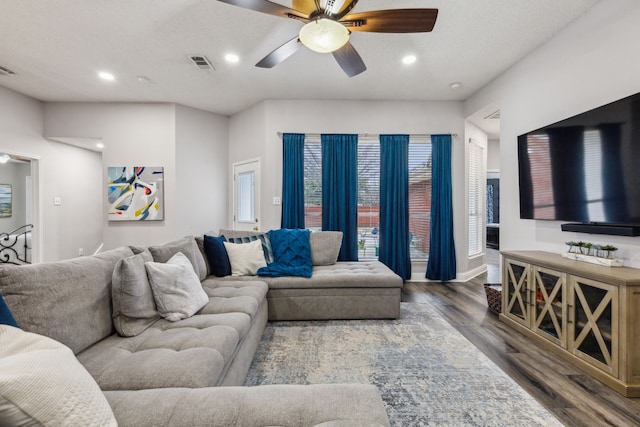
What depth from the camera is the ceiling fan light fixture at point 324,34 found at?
1880 millimetres

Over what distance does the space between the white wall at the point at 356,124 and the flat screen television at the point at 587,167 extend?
1.45 metres

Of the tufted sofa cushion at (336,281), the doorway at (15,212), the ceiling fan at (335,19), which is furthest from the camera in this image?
the doorway at (15,212)

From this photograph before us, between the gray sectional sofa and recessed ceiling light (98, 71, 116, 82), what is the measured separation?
107 inches

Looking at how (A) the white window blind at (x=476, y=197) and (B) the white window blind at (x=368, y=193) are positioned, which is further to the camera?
(A) the white window blind at (x=476, y=197)

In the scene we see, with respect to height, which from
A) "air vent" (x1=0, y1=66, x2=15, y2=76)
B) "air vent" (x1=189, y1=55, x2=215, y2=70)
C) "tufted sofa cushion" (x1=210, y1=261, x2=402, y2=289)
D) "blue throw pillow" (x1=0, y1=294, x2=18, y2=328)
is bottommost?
"tufted sofa cushion" (x1=210, y1=261, x2=402, y2=289)

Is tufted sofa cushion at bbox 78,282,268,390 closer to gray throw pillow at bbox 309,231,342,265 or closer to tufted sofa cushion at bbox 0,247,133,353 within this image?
Answer: tufted sofa cushion at bbox 0,247,133,353

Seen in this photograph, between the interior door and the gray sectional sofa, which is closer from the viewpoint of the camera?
the gray sectional sofa

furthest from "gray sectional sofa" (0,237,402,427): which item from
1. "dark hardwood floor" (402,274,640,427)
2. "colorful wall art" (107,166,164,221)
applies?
"colorful wall art" (107,166,164,221)

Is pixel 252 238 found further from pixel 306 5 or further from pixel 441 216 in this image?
pixel 441 216

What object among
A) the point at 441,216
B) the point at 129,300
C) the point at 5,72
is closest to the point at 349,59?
the point at 129,300

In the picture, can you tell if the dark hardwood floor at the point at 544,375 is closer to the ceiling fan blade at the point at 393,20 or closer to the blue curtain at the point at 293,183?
the blue curtain at the point at 293,183

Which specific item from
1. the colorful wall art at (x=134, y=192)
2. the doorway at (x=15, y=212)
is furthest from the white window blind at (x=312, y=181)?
the doorway at (x=15, y=212)

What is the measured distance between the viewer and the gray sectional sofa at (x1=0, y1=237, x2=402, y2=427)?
0.92m

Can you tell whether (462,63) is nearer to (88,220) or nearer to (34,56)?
(34,56)
